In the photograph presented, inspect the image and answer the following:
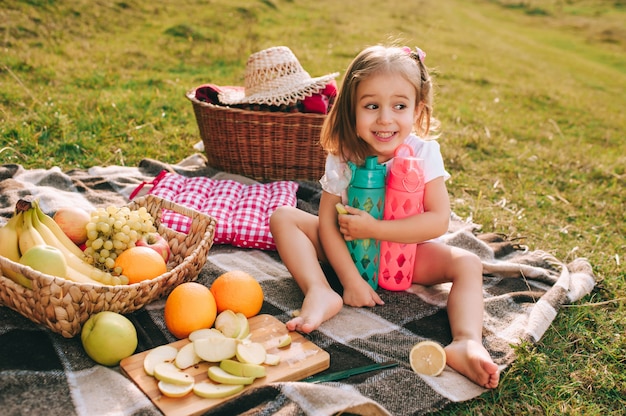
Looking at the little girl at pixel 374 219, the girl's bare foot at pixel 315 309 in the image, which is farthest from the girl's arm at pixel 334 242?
the girl's bare foot at pixel 315 309

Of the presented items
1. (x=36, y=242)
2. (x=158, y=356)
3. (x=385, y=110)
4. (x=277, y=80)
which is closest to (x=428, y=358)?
(x=158, y=356)

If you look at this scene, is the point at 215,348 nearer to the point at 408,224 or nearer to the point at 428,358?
the point at 428,358

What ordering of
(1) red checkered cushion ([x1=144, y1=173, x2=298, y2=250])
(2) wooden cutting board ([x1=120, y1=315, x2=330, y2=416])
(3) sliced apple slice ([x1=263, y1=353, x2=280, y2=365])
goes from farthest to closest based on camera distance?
1. (1) red checkered cushion ([x1=144, y1=173, x2=298, y2=250])
2. (3) sliced apple slice ([x1=263, y1=353, x2=280, y2=365])
3. (2) wooden cutting board ([x1=120, y1=315, x2=330, y2=416])

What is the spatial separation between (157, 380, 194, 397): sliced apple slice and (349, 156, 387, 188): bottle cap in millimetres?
1167

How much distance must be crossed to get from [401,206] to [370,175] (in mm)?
197

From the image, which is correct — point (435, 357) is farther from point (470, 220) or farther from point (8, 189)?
point (8, 189)

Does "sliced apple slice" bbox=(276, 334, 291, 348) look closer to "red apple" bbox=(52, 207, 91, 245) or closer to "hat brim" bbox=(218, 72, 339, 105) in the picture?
"red apple" bbox=(52, 207, 91, 245)

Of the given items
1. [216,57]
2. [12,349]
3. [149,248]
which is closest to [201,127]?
[149,248]

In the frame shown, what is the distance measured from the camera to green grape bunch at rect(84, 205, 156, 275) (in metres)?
2.38

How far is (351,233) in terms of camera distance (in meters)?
2.56

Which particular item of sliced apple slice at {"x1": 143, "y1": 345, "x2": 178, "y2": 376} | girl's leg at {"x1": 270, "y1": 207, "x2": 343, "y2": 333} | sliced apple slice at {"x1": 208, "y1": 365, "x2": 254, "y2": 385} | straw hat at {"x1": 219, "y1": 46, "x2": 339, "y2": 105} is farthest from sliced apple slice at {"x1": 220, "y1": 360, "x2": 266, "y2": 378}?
straw hat at {"x1": 219, "y1": 46, "x2": 339, "y2": 105}

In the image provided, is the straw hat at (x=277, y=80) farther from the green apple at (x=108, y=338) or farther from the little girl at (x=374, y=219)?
Answer: the green apple at (x=108, y=338)

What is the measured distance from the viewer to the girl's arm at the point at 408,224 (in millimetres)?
2516

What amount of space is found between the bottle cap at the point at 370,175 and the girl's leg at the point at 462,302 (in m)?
0.45
